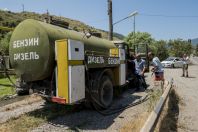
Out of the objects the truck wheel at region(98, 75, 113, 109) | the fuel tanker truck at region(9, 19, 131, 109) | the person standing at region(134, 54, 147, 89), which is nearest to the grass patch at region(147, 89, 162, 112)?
the truck wheel at region(98, 75, 113, 109)

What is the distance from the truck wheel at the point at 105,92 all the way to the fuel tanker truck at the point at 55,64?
0.11 ft

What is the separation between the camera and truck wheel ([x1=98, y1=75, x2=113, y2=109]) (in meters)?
8.52

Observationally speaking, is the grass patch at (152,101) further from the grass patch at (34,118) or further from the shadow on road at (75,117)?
the grass patch at (34,118)

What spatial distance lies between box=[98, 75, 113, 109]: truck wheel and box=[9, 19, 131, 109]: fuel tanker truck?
3cm

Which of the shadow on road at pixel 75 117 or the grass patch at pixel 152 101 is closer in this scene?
the shadow on road at pixel 75 117

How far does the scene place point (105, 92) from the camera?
9.17 metres

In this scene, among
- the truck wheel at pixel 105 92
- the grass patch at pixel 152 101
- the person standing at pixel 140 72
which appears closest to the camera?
the grass patch at pixel 152 101

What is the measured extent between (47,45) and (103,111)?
9.30 feet

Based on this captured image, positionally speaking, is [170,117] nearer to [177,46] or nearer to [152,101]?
[152,101]

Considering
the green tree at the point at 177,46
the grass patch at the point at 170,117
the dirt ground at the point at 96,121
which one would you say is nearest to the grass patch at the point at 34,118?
the dirt ground at the point at 96,121

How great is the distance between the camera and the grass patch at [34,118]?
264 inches

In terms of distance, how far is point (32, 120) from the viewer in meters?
7.26

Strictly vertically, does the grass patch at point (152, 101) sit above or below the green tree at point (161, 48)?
below

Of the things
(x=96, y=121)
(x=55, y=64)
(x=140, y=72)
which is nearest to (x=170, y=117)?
(x=96, y=121)
